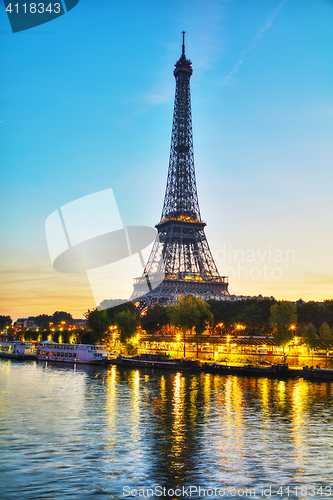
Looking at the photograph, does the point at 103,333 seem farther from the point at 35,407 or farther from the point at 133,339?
the point at 35,407

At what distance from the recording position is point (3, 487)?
903 inches

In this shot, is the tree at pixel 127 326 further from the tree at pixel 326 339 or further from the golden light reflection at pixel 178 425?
the golden light reflection at pixel 178 425

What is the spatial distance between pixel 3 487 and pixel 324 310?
97.0 metres

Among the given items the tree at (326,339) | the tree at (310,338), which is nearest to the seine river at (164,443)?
the tree at (326,339)

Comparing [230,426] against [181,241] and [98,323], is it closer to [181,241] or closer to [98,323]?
[98,323]

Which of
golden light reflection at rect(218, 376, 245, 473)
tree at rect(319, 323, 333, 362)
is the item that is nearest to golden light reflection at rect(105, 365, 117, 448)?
golden light reflection at rect(218, 376, 245, 473)

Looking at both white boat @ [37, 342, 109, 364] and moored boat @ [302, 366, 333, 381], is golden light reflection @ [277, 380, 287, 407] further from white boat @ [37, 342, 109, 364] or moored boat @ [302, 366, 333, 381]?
A: white boat @ [37, 342, 109, 364]

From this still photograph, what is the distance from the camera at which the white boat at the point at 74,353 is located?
100625mm

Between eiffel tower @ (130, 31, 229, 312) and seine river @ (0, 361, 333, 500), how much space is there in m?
86.2

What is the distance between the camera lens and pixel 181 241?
147000 millimetres

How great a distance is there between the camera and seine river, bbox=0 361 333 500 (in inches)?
912

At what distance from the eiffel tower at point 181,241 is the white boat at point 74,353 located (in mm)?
35555

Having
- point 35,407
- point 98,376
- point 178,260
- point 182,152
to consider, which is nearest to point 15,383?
point 98,376

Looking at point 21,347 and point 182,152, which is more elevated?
point 182,152
